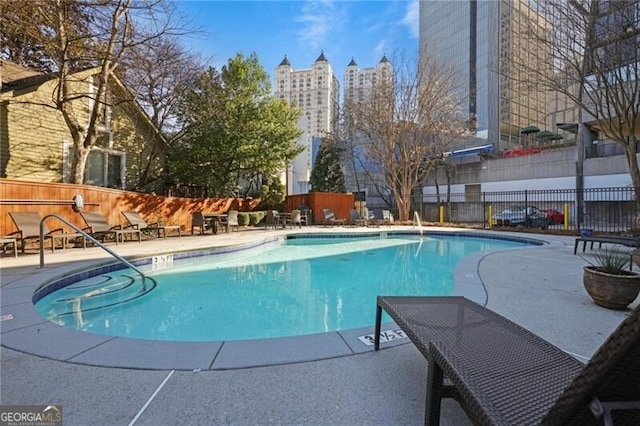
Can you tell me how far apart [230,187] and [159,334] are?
14087mm

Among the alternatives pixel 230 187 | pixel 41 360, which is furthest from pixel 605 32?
pixel 230 187

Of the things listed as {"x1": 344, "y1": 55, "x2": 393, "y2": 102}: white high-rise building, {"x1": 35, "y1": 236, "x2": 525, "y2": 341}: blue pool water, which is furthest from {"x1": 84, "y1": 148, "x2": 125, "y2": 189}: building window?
{"x1": 344, "y1": 55, "x2": 393, "y2": 102}: white high-rise building

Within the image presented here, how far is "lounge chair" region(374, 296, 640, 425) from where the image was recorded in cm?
81

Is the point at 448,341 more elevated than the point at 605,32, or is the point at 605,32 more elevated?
the point at 605,32

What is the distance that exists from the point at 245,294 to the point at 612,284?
14.8 feet

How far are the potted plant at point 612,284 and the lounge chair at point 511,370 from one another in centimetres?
204

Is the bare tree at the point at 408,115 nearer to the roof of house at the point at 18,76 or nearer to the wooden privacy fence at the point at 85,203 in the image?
the wooden privacy fence at the point at 85,203

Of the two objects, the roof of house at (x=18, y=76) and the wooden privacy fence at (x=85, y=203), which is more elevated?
the roof of house at (x=18, y=76)

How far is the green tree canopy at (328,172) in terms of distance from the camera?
80.6ft

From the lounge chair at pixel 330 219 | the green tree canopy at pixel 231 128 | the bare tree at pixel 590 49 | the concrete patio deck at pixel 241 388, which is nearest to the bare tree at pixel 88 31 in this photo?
the green tree canopy at pixel 231 128

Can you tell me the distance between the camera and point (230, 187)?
17.1 m

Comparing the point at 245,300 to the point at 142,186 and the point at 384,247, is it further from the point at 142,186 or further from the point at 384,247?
the point at 142,186

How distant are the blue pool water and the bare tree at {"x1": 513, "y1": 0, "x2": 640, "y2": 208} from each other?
7261 mm

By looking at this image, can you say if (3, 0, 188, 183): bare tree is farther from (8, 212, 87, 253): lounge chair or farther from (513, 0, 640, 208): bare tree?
(513, 0, 640, 208): bare tree
